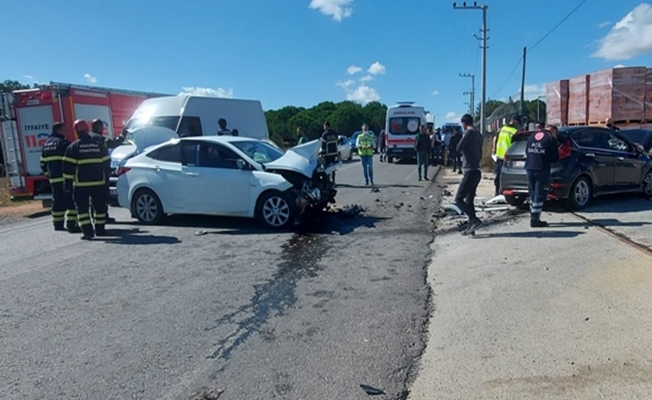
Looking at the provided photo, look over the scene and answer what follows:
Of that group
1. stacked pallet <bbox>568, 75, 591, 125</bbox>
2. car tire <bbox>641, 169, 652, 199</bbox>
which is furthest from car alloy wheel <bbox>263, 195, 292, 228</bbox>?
stacked pallet <bbox>568, 75, 591, 125</bbox>

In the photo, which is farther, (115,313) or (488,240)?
(488,240)

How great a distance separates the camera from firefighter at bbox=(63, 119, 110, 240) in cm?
827

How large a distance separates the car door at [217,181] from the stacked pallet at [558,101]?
15.7 metres

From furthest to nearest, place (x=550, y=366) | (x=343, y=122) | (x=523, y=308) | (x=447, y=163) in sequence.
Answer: (x=343, y=122) → (x=447, y=163) → (x=523, y=308) → (x=550, y=366)

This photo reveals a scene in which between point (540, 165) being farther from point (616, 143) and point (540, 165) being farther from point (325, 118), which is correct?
point (325, 118)

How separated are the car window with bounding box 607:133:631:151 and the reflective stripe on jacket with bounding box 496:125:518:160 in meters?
1.80

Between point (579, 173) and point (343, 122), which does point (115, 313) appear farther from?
point (343, 122)

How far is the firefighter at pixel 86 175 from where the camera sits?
827 cm

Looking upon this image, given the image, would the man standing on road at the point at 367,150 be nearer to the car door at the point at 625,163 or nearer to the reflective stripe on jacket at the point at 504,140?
the reflective stripe on jacket at the point at 504,140

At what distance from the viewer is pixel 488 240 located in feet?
24.2

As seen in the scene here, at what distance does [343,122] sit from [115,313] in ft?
279

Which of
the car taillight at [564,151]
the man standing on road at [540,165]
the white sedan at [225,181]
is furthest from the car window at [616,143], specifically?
the white sedan at [225,181]

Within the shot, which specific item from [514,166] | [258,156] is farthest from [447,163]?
[258,156]

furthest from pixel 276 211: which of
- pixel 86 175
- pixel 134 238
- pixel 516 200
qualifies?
pixel 516 200
